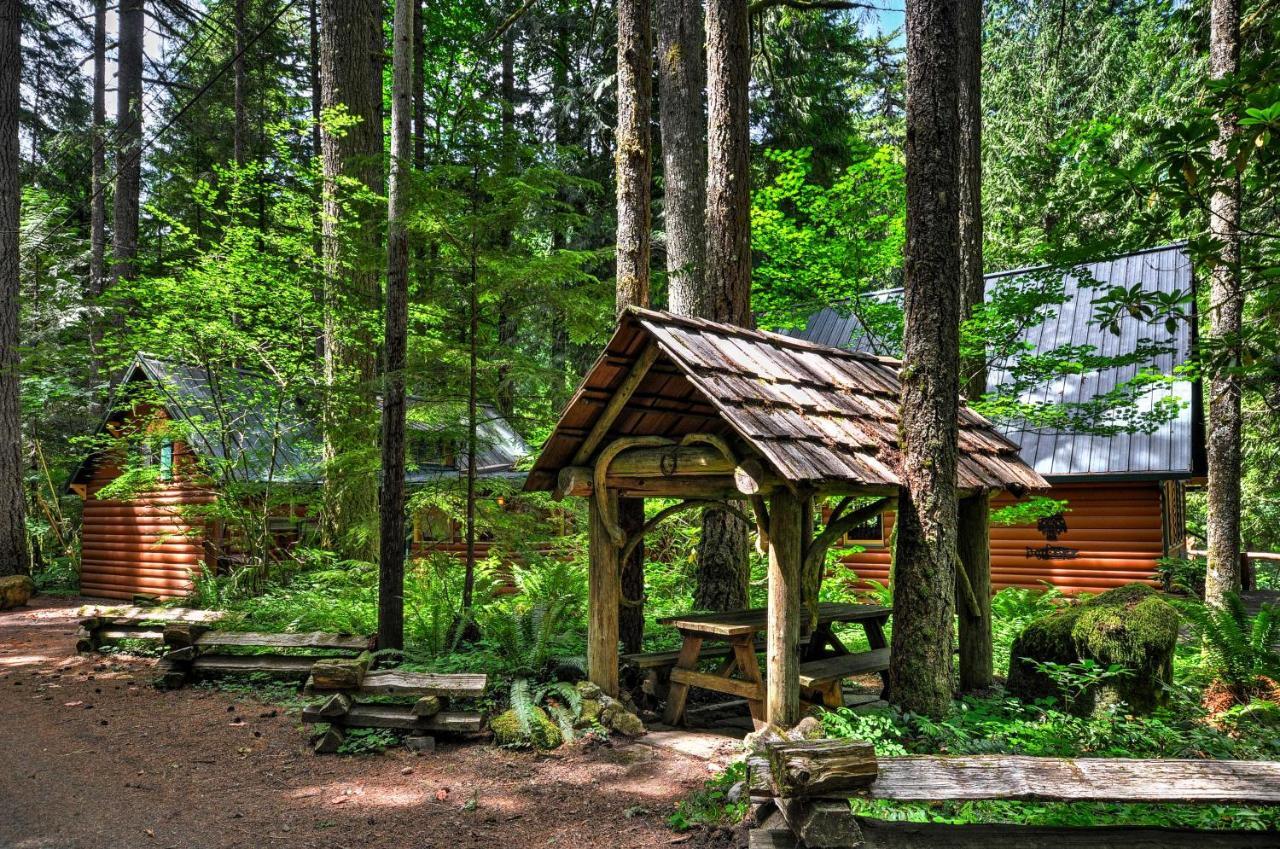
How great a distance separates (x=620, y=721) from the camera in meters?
7.24

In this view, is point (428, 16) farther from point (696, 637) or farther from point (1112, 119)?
point (696, 637)

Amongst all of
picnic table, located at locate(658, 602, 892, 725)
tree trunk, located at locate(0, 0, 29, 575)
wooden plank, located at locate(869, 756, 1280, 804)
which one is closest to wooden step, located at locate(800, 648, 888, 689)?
picnic table, located at locate(658, 602, 892, 725)

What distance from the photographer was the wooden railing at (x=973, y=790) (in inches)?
163

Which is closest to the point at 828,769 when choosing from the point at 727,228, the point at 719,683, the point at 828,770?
the point at 828,770

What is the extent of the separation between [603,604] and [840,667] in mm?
2365

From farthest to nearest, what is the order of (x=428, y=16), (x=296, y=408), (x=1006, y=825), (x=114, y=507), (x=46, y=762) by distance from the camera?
(x=428, y=16) < (x=114, y=507) < (x=296, y=408) < (x=46, y=762) < (x=1006, y=825)

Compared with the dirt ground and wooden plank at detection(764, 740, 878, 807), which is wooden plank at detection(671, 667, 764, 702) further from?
wooden plank at detection(764, 740, 878, 807)

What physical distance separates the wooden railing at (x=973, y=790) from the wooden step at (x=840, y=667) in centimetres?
256

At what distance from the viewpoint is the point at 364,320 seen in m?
12.2

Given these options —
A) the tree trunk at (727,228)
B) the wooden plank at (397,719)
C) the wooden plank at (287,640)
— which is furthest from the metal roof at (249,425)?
the wooden plank at (397,719)

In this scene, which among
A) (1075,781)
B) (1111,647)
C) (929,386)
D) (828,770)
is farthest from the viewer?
(1111,647)

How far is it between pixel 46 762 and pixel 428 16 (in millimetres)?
20722

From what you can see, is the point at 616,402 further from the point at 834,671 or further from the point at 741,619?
the point at 834,671

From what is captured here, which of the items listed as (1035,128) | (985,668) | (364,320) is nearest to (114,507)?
(364,320)
